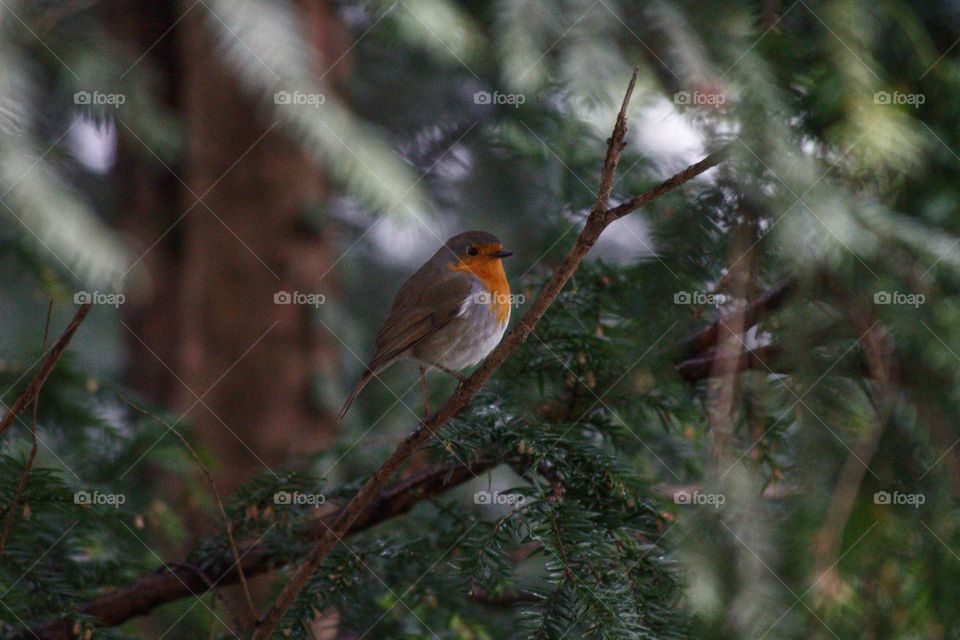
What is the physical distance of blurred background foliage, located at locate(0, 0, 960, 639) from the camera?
1.74 meters

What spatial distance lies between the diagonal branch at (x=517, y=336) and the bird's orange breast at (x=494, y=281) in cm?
101

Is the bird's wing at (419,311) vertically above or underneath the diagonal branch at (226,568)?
above

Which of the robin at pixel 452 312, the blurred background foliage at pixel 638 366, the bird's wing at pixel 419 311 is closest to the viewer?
the blurred background foliage at pixel 638 366

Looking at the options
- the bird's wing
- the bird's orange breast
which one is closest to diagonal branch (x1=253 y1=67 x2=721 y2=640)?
the bird's orange breast

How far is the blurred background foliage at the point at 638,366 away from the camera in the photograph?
5.72 ft

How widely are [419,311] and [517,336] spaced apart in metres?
1.58

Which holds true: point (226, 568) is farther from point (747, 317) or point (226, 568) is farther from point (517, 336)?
point (747, 317)

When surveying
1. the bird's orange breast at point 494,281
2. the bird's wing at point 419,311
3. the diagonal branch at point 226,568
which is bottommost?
the diagonal branch at point 226,568

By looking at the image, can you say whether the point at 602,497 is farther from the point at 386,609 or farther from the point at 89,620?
the point at 89,620

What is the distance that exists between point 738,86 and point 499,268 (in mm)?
1126

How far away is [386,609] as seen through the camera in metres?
2.31

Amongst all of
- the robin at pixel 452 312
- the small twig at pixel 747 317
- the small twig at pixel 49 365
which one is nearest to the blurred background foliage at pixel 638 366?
the small twig at pixel 747 317

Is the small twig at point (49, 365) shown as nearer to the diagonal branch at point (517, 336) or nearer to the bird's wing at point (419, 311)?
the diagonal branch at point (517, 336)

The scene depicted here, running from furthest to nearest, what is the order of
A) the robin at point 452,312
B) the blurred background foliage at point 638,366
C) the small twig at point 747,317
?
the robin at point 452,312
the small twig at point 747,317
the blurred background foliage at point 638,366
